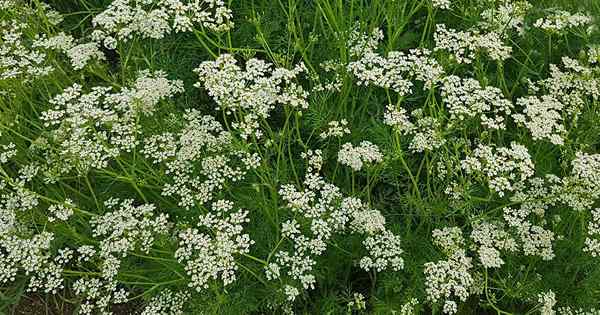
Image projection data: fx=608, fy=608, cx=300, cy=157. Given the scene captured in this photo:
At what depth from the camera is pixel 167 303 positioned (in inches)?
139

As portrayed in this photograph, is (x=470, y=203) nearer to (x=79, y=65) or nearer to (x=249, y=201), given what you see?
(x=249, y=201)

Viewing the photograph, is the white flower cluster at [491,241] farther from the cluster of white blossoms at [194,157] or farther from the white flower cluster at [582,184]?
the cluster of white blossoms at [194,157]

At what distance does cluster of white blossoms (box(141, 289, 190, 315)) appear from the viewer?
342 centimetres

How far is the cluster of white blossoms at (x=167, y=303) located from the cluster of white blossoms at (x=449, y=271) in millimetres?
1358

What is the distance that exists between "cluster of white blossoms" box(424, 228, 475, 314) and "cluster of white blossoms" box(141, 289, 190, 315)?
4.45 feet

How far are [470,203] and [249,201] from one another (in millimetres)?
1237

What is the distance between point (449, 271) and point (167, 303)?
1.62 m

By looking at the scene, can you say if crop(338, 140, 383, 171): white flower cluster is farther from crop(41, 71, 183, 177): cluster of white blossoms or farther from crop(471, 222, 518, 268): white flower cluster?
crop(41, 71, 183, 177): cluster of white blossoms

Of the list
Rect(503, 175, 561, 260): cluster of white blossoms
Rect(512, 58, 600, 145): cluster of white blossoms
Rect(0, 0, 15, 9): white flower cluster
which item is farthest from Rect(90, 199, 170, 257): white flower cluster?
Rect(512, 58, 600, 145): cluster of white blossoms

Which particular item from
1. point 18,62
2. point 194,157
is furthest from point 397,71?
point 18,62

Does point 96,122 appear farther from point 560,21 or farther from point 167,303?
point 560,21

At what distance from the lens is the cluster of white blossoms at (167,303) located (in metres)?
3.42

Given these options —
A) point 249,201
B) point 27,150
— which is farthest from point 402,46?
point 27,150

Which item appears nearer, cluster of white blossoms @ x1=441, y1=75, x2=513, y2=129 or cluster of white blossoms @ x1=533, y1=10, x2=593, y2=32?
cluster of white blossoms @ x1=441, y1=75, x2=513, y2=129
